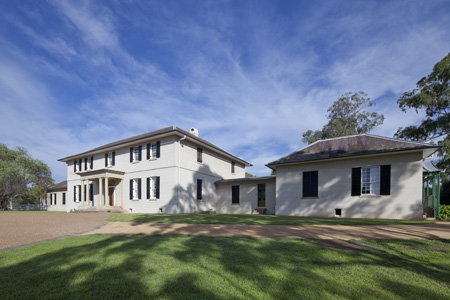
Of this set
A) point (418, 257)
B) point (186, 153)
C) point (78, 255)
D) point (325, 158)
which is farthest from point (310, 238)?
point (186, 153)

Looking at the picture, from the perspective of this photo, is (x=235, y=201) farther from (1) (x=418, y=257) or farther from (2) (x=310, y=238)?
(1) (x=418, y=257)

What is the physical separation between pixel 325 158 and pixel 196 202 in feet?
35.6

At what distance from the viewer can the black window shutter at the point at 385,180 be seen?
1268 centimetres

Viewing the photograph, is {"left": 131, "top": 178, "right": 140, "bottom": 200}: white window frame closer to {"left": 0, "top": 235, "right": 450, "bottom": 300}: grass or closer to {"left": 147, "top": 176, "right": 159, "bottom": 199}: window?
{"left": 147, "top": 176, "right": 159, "bottom": 199}: window

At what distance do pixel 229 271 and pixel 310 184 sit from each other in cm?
1249

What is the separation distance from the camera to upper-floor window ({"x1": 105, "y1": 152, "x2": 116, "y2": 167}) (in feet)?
73.6

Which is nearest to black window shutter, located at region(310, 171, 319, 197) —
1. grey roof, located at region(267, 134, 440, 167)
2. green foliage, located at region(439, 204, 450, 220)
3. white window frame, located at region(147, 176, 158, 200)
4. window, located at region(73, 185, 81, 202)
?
grey roof, located at region(267, 134, 440, 167)

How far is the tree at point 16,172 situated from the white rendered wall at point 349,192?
124 ft

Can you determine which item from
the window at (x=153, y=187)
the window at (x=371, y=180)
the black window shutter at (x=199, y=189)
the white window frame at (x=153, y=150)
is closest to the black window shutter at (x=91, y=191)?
the window at (x=153, y=187)

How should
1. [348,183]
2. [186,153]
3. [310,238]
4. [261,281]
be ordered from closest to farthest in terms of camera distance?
[261,281], [310,238], [348,183], [186,153]

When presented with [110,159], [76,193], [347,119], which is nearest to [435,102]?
[347,119]

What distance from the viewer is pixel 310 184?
49.1 ft

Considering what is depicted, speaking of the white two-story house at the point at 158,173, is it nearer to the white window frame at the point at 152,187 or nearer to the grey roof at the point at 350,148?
the white window frame at the point at 152,187

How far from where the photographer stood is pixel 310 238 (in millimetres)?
5887
